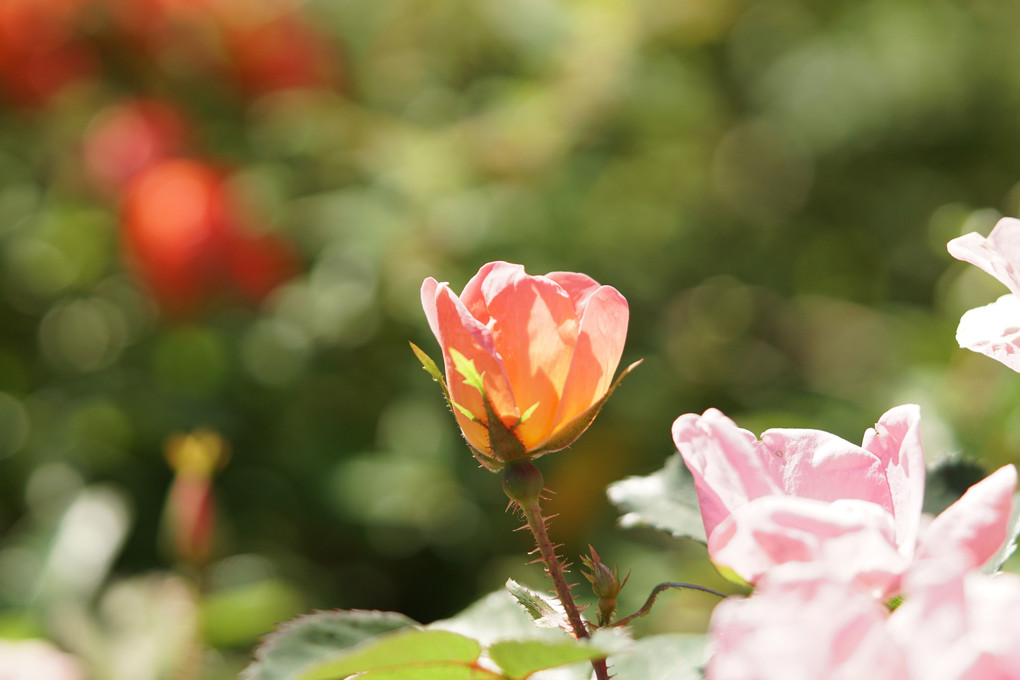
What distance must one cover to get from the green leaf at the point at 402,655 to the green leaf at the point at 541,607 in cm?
3

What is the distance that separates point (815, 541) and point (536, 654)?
7 centimetres

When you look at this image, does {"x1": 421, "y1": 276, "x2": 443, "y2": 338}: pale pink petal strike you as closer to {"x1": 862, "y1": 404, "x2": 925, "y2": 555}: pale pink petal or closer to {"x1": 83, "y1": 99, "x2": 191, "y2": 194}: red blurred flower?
{"x1": 862, "y1": 404, "x2": 925, "y2": 555}: pale pink petal

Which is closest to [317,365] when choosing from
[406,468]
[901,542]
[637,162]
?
[406,468]

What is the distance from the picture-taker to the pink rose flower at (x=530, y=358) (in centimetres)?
30

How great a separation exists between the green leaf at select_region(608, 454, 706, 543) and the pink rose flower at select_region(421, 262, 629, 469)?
0.07m

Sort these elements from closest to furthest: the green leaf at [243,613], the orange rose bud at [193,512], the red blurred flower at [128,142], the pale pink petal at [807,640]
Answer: the pale pink petal at [807,640] < the orange rose bud at [193,512] < the green leaf at [243,613] < the red blurred flower at [128,142]

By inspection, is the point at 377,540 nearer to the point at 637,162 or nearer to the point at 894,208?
the point at 637,162

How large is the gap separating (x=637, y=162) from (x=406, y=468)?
539 mm

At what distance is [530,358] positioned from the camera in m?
0.31

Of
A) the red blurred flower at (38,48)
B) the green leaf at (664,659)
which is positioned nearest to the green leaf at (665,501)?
the green leaf at (664,659)

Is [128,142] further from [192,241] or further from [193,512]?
[193,512]

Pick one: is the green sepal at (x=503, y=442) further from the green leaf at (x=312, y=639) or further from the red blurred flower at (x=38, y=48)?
the red blurred flower at (x=38, y=48)

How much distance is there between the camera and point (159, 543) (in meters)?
1.15

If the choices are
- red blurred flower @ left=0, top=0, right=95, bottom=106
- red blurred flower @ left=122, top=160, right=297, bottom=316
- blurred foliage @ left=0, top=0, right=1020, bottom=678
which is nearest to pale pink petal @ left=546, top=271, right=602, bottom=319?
blurred foliage @ left=0, top=0, right=1020, bottom=678
